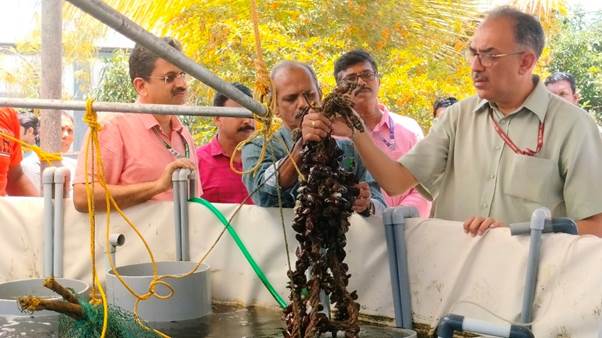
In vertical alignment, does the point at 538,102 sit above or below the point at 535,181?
above

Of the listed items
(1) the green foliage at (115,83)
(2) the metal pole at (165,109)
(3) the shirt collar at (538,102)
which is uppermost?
(1) the green foliage at (115,83)

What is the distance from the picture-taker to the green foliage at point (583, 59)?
90.4 feet

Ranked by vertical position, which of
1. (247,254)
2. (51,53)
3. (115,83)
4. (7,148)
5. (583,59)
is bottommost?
(247,254)

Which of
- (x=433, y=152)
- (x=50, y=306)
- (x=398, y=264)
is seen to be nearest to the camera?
(x=50, y=306)

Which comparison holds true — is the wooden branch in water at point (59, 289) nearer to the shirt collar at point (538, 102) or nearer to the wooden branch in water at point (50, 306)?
the wooden branch in water at point (50, 306)

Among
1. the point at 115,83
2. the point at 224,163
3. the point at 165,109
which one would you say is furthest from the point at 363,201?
the point at 115,83

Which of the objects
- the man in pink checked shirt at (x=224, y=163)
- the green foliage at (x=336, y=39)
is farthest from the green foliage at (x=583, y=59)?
the man in pink checked shirt at (x=224, y=163)

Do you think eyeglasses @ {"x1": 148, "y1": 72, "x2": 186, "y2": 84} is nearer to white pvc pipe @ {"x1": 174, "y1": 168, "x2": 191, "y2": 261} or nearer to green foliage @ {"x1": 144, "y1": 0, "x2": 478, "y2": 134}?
white pvc pipe @ {"x1": 174, "y1": 168, "x2": 191, "y2": 261}

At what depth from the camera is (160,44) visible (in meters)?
3.04

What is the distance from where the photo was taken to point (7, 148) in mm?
6102

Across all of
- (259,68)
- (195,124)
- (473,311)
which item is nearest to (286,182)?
(259,68)

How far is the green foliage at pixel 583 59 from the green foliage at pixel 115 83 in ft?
42.9

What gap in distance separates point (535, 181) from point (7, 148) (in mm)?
3812

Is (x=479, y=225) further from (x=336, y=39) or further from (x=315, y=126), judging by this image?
(x=336, y=39)
